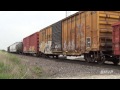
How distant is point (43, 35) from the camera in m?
33.9

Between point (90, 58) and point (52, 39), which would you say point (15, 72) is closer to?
point (90, 58)

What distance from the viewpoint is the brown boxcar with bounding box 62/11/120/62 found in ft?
55.8

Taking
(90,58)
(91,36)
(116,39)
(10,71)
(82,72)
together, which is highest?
(91,36)

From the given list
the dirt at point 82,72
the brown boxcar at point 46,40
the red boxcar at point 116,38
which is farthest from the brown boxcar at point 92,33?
the brown boxcar at point 46,40

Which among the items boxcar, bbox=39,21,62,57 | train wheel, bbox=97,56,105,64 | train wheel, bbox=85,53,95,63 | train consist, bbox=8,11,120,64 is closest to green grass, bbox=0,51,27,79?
train wheel, bbox=97,56,105,64

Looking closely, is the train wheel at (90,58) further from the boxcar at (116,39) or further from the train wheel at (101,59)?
the boxcar at (116,39)

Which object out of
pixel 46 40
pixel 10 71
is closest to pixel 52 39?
pixel 46 40

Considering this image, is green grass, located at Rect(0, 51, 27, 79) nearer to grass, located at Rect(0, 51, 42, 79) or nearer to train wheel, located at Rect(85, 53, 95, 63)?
grass, located at Rect(0, 51, 42, 79)

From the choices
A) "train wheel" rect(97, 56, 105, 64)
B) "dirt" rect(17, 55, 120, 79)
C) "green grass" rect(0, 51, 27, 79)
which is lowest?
"dirt" rect(17, 55, 120, 79)

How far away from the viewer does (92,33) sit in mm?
17688

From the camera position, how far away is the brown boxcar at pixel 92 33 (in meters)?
17.0
